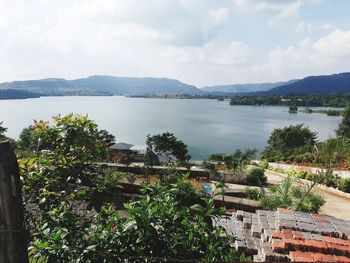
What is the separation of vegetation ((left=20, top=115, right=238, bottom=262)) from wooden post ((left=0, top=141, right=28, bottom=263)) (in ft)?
0.50

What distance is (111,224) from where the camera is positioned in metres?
2.99

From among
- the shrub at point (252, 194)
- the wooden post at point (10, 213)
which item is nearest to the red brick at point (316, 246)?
the wooden post at point (10, 213)

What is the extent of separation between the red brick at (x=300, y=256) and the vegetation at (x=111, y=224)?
132 cm

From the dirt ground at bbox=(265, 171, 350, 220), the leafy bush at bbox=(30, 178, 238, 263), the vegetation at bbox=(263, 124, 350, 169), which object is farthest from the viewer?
the vegetation at bbox=(263, 124, 350, 169)

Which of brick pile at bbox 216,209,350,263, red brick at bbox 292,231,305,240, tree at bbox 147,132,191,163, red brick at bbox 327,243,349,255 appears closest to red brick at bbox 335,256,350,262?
brick pile at bbox 216,209,350,263

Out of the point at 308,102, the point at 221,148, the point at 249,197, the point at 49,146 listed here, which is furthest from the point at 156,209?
the point at 308,102

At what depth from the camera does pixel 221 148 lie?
7062 cm

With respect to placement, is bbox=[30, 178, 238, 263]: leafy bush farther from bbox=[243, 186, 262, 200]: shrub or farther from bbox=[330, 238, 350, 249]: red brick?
bbox=[243, 186, 262, 200]: shrub

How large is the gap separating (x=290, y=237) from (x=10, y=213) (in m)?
3.49

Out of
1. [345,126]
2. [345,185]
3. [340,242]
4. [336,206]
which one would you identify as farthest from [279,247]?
[345,126]

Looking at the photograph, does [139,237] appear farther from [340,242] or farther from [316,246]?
[340,242]

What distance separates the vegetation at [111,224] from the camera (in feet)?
9.20

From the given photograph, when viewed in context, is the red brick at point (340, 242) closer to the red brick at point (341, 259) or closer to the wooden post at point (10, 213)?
the red brick at point (341, 259)

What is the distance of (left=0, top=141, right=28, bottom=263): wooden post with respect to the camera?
248 centimetres
